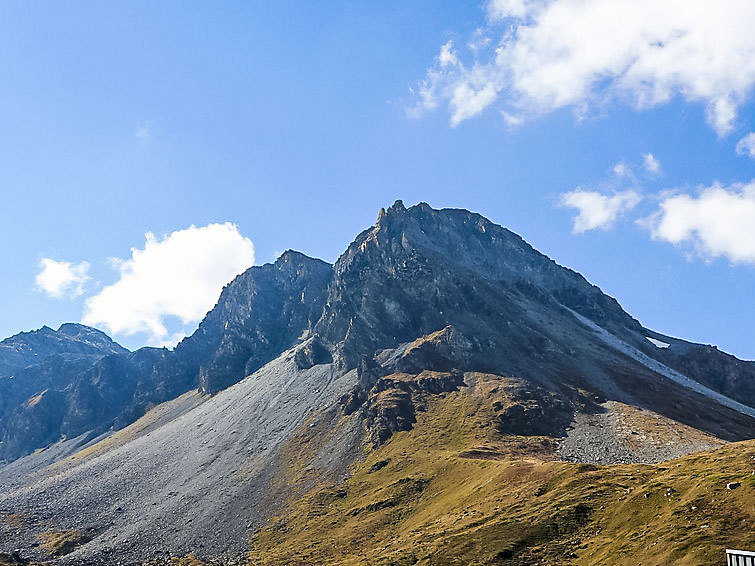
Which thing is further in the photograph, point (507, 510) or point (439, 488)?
point (439, 488)

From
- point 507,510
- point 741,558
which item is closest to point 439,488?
point 507,510

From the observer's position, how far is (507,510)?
8725 cm

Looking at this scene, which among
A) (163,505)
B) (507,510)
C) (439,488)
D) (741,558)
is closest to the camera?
(741,558)

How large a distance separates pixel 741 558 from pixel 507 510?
67399mm

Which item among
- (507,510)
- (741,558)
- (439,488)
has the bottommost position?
(439,488)

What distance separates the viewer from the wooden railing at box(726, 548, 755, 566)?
77.8 feet

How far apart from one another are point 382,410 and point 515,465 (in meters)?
80.2

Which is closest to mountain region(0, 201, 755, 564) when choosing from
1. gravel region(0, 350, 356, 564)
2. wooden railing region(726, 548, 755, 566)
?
gravel region(0, 350, 356, 564)

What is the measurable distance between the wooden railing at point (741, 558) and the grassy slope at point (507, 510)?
1099 inches

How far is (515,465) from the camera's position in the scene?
4414 inches

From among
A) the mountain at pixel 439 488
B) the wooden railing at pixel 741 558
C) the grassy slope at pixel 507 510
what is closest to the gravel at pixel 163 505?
the mountain at pixel 439 488

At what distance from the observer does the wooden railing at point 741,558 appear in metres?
23.7

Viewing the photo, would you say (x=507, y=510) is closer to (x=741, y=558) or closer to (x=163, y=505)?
(x=741, y=558)

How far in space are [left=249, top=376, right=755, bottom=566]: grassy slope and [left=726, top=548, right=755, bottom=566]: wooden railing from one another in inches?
1099
